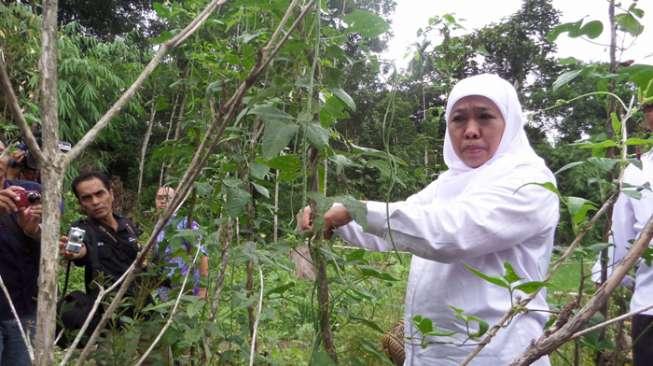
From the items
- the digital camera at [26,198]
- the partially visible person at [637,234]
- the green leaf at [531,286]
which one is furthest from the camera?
the digital camera at [26,198]

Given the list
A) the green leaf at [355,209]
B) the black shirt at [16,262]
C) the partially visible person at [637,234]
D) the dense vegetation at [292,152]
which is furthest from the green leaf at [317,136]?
the black shirt at [16,262]

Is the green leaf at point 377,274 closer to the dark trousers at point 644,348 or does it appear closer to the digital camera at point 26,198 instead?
the dark trousers at point 644,348

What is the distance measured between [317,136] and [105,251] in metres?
1.63

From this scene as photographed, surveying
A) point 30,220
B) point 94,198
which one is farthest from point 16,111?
point 94,198

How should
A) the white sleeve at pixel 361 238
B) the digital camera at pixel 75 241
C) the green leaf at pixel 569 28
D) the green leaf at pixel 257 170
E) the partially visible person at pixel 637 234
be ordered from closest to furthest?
1. the green leaf at pixel 569 28
2. the green leaf at pixel 257 170
3. the white sleeve at pixel 361 238
4. the partially visible person at pixel 637 234
5. the digital camera at pixel 75 241

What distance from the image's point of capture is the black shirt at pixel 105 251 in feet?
6.95

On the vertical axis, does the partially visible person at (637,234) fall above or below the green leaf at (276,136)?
below

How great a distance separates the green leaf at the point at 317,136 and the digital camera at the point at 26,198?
146cm

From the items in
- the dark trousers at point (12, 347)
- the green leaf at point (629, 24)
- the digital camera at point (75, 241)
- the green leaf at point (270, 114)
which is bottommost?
the dark trousers at point (12, 347)

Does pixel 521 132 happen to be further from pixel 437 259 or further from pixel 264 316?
pixel 264 316

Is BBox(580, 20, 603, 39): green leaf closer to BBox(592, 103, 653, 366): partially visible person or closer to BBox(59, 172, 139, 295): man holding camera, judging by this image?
BBox(592, 103, 653, 366): partially visible person

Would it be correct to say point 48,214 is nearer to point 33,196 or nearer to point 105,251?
point 33,196

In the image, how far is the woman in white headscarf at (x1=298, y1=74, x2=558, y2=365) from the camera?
108cm

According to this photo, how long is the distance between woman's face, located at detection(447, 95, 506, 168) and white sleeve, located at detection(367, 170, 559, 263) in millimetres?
177
